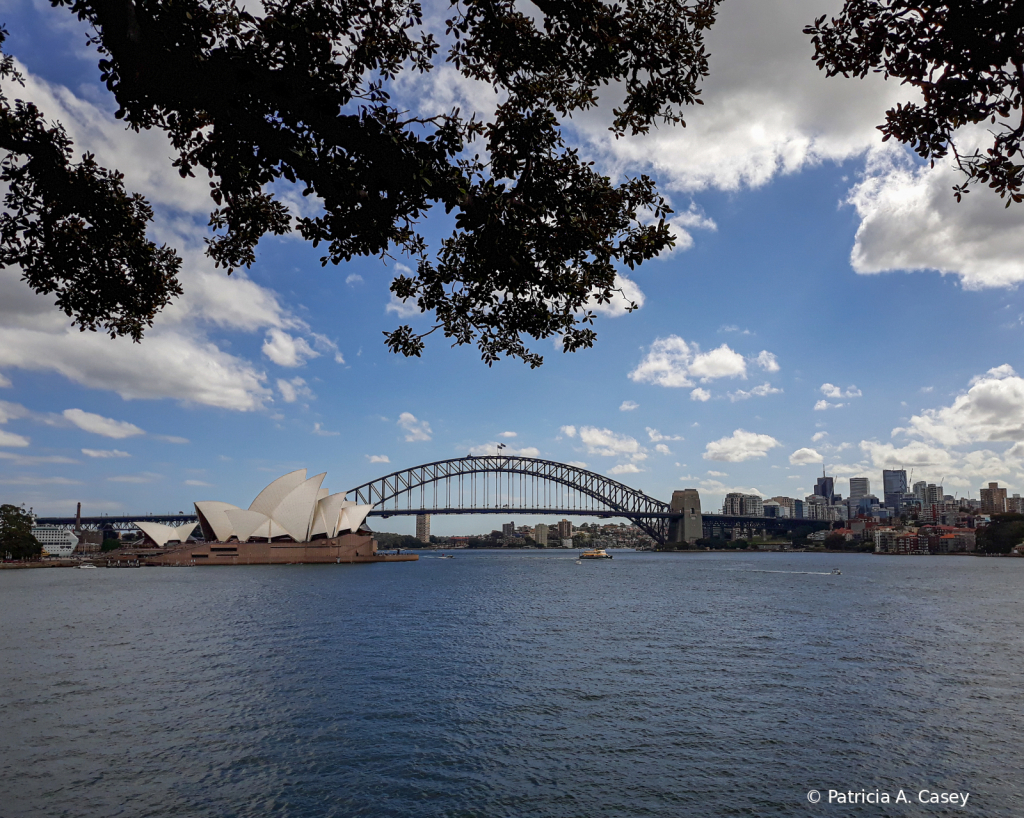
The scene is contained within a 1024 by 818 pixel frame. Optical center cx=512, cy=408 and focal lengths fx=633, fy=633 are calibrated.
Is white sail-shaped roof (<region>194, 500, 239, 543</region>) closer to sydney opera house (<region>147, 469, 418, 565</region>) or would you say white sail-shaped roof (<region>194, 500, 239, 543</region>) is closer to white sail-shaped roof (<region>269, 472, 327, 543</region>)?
sydney opera house (<region>147, 469, 418, 565</region>)

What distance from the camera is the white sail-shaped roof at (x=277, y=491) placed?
105 meters

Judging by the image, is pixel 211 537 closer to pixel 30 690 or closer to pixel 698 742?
pixel 30 690

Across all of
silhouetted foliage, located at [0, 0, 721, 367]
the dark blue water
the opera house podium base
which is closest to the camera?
silhouetted foliage, located at [0, 0, 721, 367]

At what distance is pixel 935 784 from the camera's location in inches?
481

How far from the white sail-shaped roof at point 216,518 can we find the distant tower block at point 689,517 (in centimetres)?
11824

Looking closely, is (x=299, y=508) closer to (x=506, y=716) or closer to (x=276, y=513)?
(x=276, y=513)

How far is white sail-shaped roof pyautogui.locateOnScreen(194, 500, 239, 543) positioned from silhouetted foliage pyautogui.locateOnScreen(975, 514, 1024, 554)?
527ft

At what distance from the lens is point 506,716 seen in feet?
53.0

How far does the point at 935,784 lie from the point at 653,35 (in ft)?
46.5

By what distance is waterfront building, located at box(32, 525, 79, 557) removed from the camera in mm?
172125

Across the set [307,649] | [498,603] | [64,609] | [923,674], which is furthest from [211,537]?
[923,674]

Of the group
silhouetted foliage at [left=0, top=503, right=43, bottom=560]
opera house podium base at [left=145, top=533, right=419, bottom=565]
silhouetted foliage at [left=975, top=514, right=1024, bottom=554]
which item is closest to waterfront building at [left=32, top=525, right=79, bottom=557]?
silhouetted foliage at [left=0, top=503, right=43, bottom=560]

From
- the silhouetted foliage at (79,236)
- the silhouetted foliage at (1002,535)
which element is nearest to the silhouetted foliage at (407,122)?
the silhouetted foliage at (79,236)

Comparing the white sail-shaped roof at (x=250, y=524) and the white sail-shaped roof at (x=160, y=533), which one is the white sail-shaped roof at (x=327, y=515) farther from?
the white sail-shaped roof at (x=160, y=533)
